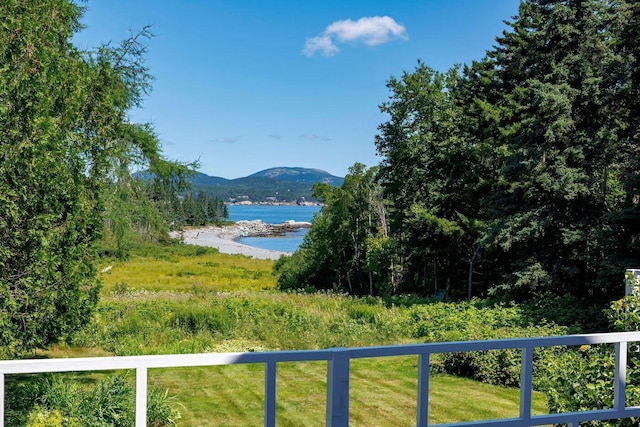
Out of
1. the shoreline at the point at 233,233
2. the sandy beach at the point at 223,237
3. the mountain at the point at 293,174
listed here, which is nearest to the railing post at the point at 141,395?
the shoreline at the point at 233,233

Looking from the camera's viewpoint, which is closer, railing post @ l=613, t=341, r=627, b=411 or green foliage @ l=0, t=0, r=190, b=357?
railing post @ l=613, t=341, r=627, b=411

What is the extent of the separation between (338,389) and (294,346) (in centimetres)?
810

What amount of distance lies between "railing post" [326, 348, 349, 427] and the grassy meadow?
4.01 meters

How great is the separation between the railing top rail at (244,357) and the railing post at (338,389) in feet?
0.08

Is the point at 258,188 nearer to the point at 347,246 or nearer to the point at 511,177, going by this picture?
the point at 347,246

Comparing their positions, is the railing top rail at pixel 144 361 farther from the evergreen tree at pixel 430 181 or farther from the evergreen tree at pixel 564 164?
the evergreen tree at pixel 430 181

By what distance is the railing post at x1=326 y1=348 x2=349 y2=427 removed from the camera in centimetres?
213

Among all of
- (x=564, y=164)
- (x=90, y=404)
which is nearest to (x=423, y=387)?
(x=90, y=404)

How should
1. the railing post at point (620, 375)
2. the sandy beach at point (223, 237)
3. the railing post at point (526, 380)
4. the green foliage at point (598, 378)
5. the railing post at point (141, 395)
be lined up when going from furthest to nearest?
the sandy beach at point (223, 237) → the green foliage at point (598, 378) → the railing post at point (620, 375) → the railing post at point (526, 380) → the railing post at point (141, 395)

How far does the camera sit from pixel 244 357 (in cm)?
203

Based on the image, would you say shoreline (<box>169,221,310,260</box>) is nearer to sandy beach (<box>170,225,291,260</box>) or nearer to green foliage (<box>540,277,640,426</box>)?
sandy beach (<box>170,225,291,260</box>)

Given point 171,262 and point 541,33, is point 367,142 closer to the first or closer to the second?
point 541,33

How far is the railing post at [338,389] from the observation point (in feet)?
6.98

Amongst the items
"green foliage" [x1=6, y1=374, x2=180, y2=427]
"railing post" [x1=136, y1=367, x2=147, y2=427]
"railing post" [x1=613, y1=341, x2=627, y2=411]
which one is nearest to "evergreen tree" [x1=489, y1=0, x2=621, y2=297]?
"green foliage" [x1=6, y1=374, x2=180, y2=427]
